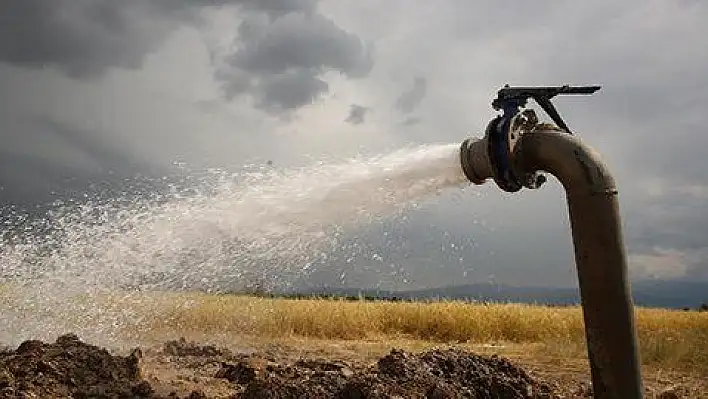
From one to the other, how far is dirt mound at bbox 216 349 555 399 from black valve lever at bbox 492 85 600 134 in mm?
Answer: 2049

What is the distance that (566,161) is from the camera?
12.6 feet

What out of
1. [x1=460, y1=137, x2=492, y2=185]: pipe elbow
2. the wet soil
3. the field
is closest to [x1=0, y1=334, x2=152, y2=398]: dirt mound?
the wet soil

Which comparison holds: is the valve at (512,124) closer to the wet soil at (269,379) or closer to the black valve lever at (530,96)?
the black valve lever at (530,96)

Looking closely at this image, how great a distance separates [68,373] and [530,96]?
3804 mm

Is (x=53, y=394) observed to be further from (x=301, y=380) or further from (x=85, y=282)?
(x=85, y=282)

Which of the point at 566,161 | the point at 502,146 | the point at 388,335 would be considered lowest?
the point at 388,335

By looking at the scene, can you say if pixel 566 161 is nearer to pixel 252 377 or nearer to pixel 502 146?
pixel 502 146

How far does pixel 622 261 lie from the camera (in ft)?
12.0

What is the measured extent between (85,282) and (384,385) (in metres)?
4.51

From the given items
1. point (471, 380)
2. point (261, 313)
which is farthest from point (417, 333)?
point (471, 380)

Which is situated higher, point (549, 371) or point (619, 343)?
point (619, 343)

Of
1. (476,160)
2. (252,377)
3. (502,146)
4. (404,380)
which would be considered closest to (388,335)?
(252,377)

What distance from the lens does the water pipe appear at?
3.64 m

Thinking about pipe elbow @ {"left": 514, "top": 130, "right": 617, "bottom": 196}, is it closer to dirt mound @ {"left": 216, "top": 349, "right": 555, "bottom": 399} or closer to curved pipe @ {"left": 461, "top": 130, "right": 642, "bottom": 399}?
curved pipe @ {"left": 461, "top": 130, "right": 642, "bottom": 399}
